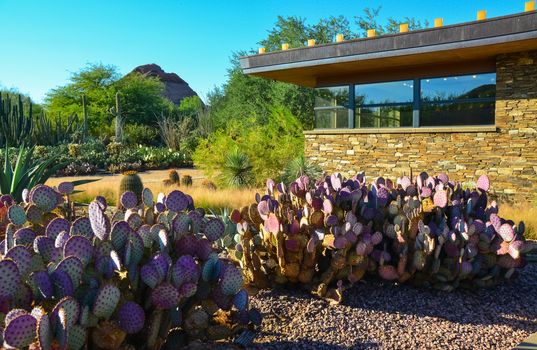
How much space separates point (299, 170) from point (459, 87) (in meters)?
4.44

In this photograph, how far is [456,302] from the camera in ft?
13.3

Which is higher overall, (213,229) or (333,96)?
(333,96)

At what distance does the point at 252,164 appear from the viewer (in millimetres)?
13656

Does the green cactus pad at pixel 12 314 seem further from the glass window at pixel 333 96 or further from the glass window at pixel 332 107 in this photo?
the glass window at pixel 333 96

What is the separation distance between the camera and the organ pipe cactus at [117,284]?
82.7 inches

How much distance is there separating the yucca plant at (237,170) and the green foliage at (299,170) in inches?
37.0

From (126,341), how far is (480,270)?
3162mm

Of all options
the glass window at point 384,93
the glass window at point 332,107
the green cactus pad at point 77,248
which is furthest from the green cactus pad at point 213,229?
the glass window at point 332,107

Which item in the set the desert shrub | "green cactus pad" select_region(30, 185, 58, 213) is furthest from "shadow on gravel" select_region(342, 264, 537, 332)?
the desert shrub

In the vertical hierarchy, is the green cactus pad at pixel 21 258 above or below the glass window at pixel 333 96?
below

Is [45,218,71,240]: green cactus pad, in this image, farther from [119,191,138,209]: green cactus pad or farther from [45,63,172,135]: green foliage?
[45,63,172,135]: green foliage

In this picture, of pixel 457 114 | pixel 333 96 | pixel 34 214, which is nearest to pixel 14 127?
pixel 333 96

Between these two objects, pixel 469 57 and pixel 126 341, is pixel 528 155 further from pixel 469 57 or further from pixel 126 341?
pixel 126 341

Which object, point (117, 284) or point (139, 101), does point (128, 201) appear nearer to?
point (117, 284)
